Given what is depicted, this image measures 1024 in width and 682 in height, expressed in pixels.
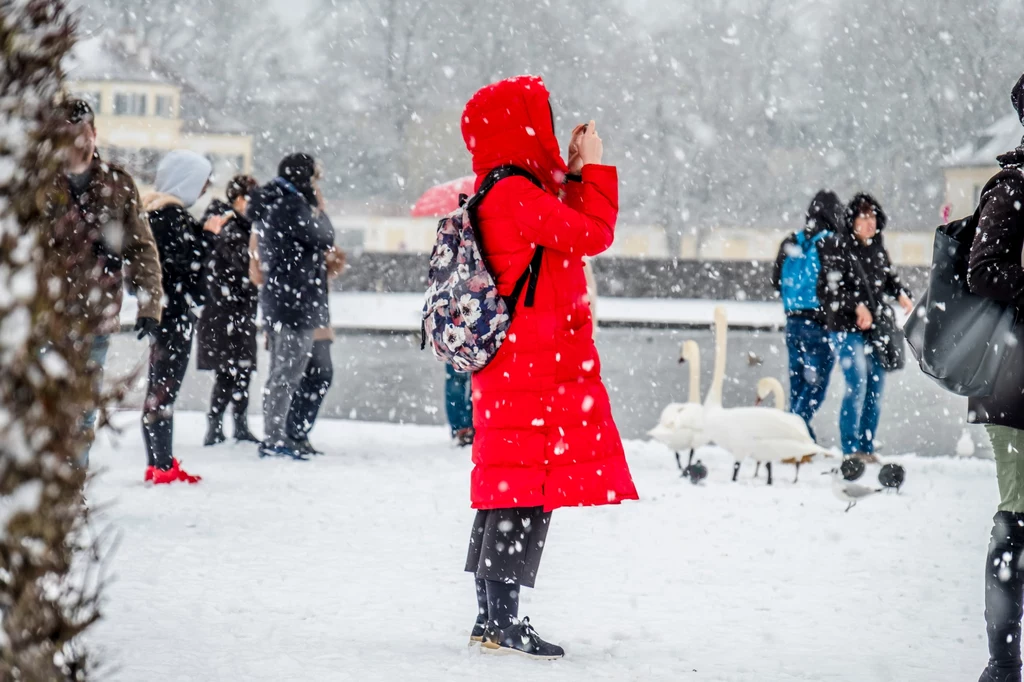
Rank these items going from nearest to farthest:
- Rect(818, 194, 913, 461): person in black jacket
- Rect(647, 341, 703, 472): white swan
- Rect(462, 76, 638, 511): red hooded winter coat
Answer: Rect(462, 76, 638, 511): red hooded winter coat
Rect(647, 341, 703, 472): white swan
Rect(818, 194, 913, 461): person in black jacket

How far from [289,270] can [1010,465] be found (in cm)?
500

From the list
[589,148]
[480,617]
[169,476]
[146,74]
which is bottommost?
[169,476]

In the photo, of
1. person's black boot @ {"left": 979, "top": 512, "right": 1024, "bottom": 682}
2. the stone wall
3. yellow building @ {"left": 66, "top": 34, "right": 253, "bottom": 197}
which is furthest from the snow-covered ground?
yellow building @ {"left": 66, "top": 34, "right": 253, "bottom": 197}

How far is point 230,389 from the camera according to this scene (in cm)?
802

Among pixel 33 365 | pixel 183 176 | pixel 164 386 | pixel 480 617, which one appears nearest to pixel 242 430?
pixel 164 386

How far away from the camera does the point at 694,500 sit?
6.56 meters

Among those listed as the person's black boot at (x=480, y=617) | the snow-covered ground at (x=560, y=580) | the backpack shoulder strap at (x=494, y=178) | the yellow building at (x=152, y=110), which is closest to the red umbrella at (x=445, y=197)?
the snow-covered ground at (x=560, y=580)

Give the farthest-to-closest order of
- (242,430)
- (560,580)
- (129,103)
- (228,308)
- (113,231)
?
(129,103) < (242,430) < (228,308) < (113,231) < (560,580)

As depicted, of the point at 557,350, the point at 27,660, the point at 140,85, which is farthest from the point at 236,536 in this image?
the point at 140,85

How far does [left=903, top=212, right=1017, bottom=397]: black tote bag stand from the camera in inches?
129

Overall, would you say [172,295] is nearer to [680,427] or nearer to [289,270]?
[289,270]

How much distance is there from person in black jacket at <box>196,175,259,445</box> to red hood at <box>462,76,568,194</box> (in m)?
4.44

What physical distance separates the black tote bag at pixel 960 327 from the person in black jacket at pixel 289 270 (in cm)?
468

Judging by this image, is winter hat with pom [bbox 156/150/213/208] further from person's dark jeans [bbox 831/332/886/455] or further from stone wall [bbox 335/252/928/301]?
stone wall [bbox 335/252/928/301]
